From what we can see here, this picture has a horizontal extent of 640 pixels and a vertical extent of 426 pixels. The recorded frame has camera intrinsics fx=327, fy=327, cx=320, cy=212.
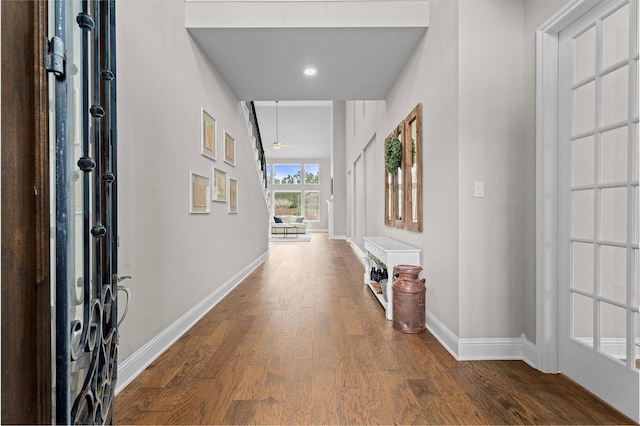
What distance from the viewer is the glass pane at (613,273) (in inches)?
63.9

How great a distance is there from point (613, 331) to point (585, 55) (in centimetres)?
149

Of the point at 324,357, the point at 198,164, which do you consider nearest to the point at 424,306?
the point at 324,357

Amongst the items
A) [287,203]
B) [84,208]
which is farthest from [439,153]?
[287,203]

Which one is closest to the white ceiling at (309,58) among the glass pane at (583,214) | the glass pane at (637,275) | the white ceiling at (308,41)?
the white ceiling at (308,41)

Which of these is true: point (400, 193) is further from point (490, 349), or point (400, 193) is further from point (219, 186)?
point (219, 186)

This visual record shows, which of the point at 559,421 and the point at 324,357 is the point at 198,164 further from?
the point at 559,421

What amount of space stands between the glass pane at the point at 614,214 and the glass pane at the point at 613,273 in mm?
64

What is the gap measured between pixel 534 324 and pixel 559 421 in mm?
663

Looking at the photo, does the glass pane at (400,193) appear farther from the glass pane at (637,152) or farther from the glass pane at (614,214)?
the glass pane at (637,152)

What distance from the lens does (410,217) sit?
333 centimetres

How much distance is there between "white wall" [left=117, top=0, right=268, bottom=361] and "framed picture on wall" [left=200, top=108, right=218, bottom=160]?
0.08m

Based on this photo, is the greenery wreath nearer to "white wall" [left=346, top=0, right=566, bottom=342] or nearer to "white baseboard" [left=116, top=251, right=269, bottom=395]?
"white wall" [left=346, top=0, right=566, bottom=342]

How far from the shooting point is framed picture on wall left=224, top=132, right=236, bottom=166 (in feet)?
12.7

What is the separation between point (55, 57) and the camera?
809 millimetres
